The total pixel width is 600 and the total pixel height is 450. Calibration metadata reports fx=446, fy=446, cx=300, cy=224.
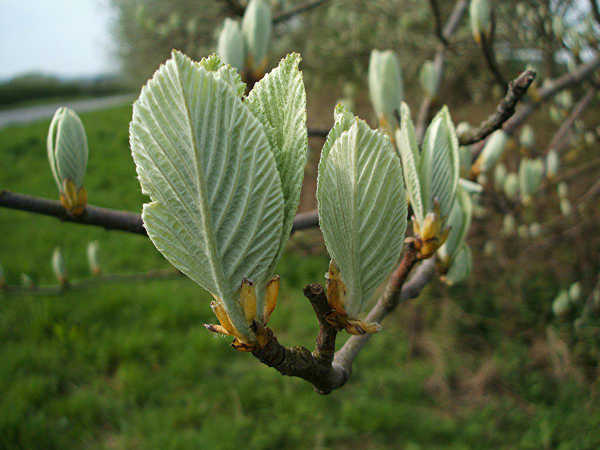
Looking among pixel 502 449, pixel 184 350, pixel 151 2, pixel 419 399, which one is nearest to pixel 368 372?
pixel 419 399

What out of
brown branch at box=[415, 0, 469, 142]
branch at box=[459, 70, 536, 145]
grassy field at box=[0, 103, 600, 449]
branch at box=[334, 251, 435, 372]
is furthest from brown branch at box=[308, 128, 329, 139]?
grassy field at box=[0, 103, 600, 449]

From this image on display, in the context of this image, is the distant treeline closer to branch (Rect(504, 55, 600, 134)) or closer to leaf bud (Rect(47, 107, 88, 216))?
branch (Rect(504, 55, 600, 134))

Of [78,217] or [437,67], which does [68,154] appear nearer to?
[78,217]

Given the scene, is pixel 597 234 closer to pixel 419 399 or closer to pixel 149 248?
pixel 419 399

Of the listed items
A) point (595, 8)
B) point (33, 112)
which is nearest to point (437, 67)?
point (595, 8)

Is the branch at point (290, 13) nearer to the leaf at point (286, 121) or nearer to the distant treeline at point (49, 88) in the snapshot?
the leaf at point (286, 121)
